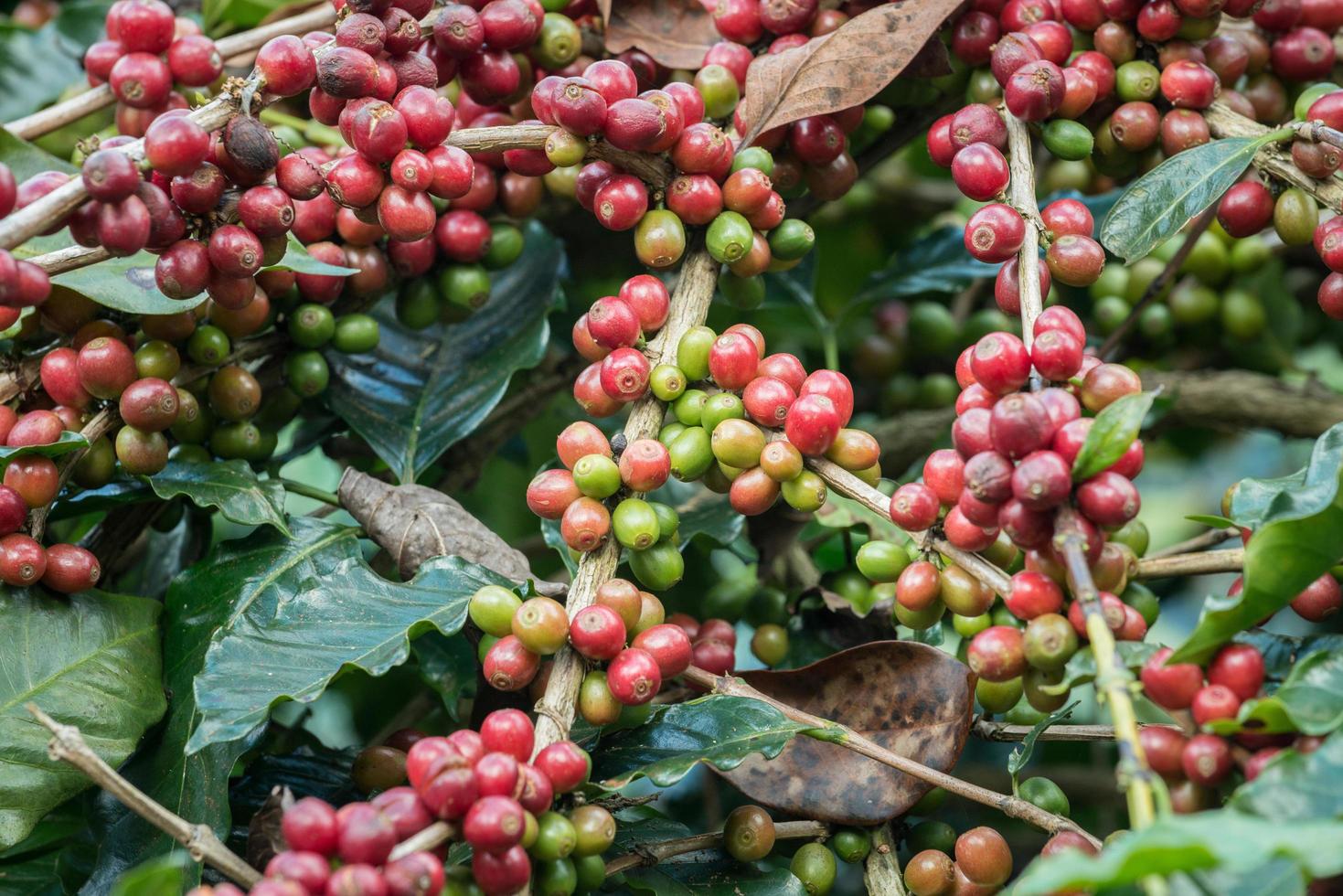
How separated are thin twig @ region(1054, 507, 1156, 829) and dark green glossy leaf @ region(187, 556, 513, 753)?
0.53 meters

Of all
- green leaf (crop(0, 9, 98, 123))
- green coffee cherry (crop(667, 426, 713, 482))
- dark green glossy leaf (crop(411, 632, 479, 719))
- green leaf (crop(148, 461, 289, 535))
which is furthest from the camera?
green leaf (crop(0, 9, 98, 123))

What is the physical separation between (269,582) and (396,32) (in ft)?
1.85

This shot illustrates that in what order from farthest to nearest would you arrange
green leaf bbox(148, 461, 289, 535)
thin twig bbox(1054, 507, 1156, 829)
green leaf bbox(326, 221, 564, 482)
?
1. green leaf bbox(326, 221, 564, 482)
2. green leaf bbox(148, 461, 289, 535)
3. thin twig bbox(1054, 507, 1156, 829)

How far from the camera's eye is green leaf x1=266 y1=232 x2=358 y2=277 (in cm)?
114

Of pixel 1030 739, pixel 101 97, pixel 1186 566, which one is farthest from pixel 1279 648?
pixel 101 97

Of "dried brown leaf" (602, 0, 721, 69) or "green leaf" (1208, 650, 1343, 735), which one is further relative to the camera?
"dried brown leaf" (602, 0, 721, 69)

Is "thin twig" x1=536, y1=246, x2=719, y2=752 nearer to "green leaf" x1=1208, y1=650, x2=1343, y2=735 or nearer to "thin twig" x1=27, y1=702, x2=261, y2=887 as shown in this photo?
"thin twig" x1=27, y1=702, x2=261, y2=887

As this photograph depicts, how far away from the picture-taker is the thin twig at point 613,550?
0.99m

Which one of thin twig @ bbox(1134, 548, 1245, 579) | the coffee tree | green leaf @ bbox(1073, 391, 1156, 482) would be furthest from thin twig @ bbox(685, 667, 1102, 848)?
green leaf @ bbox(1073, 391, 1156, 482)

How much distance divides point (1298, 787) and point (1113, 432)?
0.87ft

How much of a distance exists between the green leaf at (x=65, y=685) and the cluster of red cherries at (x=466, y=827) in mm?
297

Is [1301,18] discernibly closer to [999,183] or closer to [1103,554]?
[999,183]

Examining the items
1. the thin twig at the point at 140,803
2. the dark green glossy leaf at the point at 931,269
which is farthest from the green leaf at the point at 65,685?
the dark green glossy leaf at the point at 931,269

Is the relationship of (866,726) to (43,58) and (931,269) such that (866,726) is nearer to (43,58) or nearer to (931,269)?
(931,269)
